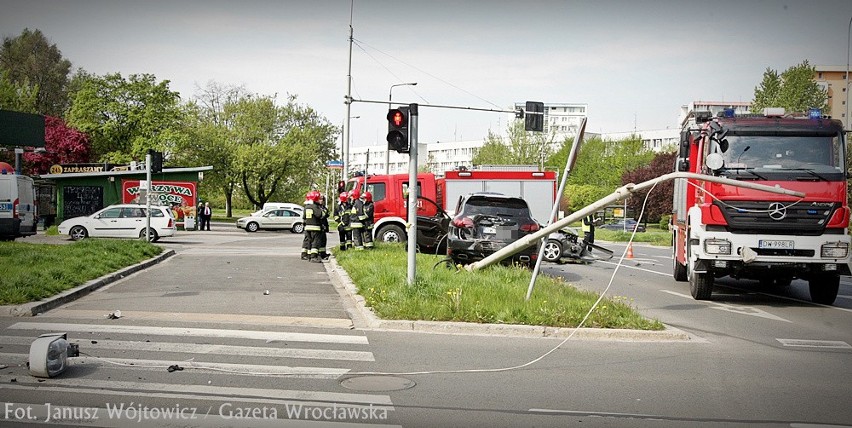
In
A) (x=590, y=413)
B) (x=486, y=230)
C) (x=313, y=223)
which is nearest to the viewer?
(x=590, y=413)

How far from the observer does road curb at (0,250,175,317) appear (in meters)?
10.6

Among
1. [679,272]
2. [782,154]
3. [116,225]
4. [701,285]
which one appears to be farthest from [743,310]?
[116,225]

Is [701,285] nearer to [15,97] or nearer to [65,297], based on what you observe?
[65,297]

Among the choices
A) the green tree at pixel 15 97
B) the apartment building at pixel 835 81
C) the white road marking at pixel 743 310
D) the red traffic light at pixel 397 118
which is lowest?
the white road marking at pixel 743 310

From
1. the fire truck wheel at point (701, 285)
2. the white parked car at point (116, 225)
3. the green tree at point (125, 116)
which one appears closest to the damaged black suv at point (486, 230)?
the fire truck wheel at point (701, 285)

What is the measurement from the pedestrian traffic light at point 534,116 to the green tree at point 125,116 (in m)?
35.1

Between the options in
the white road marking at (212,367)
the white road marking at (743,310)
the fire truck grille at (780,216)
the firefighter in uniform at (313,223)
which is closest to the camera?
the white road marking at (212,367)

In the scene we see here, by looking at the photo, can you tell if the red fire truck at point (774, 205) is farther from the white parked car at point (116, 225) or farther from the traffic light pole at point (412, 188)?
the white parked car at point (116, 225)

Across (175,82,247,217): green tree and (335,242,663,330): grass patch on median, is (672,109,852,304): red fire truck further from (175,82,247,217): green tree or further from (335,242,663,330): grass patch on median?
(175,82,247,217): green tree

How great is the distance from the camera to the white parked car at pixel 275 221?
44.7m

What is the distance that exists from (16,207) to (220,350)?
20.2m

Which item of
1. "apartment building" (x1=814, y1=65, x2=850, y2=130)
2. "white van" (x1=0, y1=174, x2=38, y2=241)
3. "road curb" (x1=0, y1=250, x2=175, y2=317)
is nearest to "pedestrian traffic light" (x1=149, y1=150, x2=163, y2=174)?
"white van" (x1=0, y1=174, x2=38, y2=241)

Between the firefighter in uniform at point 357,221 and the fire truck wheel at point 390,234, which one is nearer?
the firefighter in uniform at point 357,221

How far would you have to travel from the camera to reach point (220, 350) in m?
8.29
